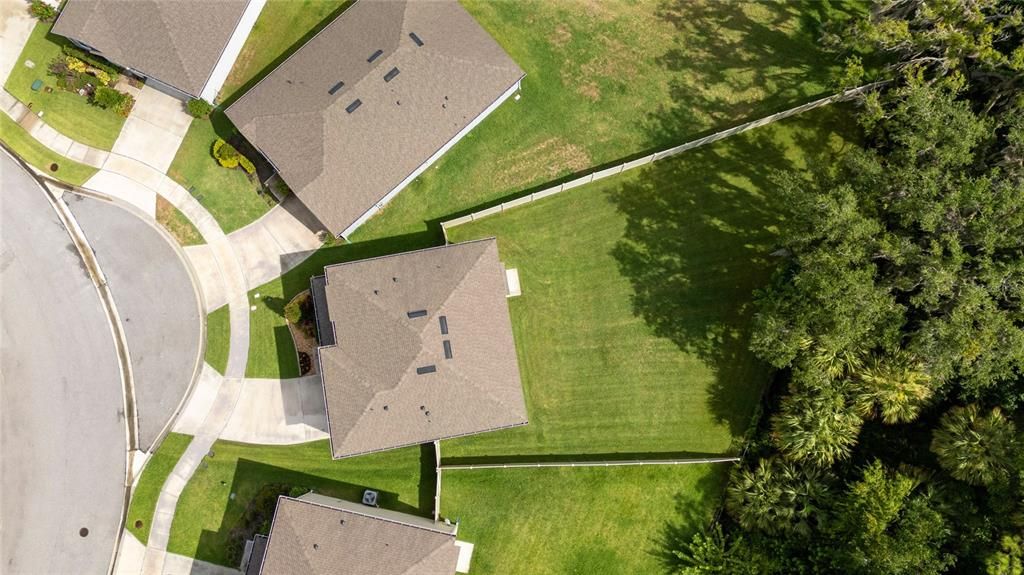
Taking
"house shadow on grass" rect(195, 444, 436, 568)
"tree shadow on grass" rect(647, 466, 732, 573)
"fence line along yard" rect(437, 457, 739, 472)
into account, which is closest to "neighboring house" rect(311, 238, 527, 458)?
"fence line along yard" rect(437, 457, 739, 472)

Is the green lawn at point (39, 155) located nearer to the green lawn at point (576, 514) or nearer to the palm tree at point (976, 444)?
the green lawn at point (576, 514)

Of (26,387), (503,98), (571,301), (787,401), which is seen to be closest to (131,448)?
(26,387)

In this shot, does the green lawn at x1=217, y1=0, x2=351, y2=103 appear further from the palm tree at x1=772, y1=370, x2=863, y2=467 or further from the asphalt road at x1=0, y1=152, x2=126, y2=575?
the palm tree at x1=772, y1=370, x2=863, y2=467

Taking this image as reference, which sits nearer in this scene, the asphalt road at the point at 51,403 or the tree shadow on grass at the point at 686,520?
the tree shadow on grass at the point at 686,520

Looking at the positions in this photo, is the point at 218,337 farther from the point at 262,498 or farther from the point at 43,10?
the point at 43,10

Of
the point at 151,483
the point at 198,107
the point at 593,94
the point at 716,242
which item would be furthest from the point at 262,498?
the point at 593,94

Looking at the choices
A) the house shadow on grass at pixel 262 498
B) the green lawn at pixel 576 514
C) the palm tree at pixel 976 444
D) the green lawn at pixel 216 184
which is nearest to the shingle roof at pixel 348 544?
the house shadow on grass at pixel 262 498

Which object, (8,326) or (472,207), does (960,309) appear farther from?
(8,326)
